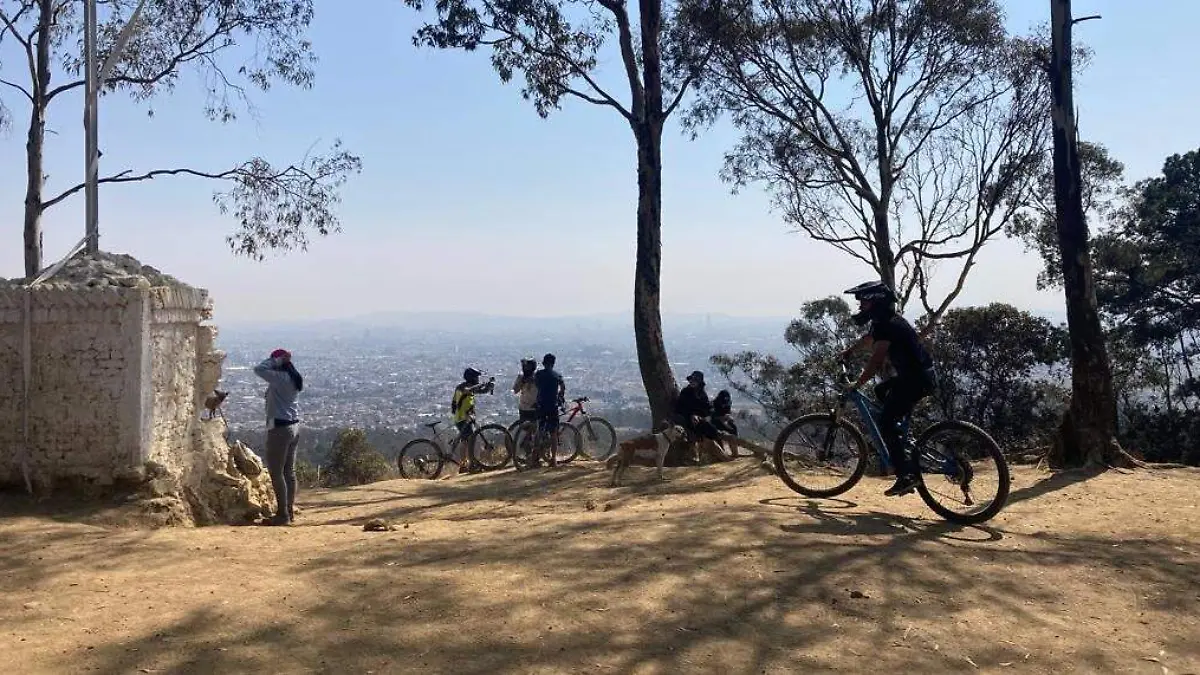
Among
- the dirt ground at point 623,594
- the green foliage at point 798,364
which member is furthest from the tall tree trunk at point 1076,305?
the green foliage at point 798,364

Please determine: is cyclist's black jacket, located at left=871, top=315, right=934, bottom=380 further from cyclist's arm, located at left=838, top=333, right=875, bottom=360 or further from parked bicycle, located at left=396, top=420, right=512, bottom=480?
parked bicycle, located at left=396, top=420, right=512, bottom=480

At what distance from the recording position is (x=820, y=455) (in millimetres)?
7285

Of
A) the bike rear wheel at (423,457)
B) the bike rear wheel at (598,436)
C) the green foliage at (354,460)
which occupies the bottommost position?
the green foliage at (354,460)

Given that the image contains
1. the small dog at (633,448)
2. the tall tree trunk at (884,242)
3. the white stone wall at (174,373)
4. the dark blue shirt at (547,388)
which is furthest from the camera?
the tall tree trunk at (884,242)

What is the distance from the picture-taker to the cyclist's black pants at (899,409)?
20.7 ft

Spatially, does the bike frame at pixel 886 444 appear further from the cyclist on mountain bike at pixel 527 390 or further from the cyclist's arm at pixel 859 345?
the cyclist on mountain bike at pixel 527 390

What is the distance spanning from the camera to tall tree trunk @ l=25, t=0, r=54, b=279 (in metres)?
13.9

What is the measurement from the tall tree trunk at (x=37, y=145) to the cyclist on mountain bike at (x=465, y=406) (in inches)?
302

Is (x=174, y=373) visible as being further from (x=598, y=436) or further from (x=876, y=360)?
(x=598, y=436)

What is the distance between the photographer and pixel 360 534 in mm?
6246

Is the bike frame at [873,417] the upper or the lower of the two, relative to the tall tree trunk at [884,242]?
lower

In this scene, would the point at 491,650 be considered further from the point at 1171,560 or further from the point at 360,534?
the point at 1171,560

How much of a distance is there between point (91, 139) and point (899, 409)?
310 inches

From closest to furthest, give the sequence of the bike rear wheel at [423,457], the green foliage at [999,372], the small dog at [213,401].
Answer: the small dog at [213,401] → the bike rear wheel at [423,457] → the green foliage at [999,372]
